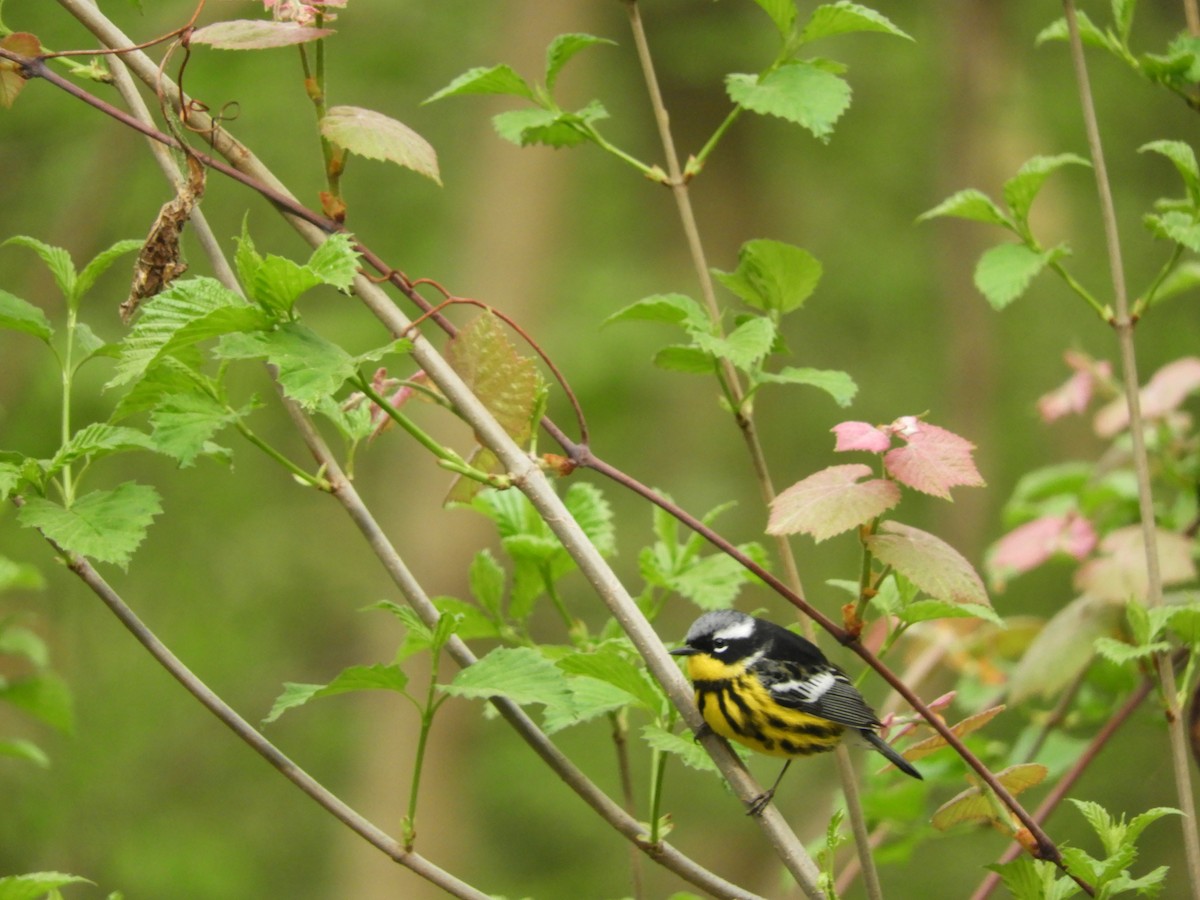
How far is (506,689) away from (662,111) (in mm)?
787

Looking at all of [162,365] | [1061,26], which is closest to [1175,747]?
[1061,26]

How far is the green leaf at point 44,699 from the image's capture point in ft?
7.12

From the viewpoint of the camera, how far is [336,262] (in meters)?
1.29

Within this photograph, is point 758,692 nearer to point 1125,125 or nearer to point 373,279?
point 373,279

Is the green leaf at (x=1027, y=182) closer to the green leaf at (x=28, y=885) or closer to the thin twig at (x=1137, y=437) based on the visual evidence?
the thin twig at (x=1137, y=437)

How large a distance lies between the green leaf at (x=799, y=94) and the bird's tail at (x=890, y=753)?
0.81 m

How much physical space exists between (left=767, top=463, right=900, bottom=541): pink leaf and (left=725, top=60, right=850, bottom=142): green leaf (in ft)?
1.44

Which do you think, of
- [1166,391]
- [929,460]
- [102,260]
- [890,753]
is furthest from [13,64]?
[1166,391]

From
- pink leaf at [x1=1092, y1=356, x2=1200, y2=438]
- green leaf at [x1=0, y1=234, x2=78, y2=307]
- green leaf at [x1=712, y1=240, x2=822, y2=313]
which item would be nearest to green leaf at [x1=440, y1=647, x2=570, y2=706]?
green leaf at [x1=712, y1=240, x2=822, y2=313]

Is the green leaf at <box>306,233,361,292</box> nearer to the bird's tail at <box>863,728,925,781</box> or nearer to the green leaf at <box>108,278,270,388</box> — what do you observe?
the green leaf at <box>108,278,270,388</box>

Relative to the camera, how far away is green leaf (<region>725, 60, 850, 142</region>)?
63.5 inches

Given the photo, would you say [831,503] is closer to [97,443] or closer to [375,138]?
[375,138]

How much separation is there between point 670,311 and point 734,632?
711 millimetres

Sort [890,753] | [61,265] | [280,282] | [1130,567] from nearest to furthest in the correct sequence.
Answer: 1. [280,282]
2. [61,265]
3. [890,753]
4. [1130,567]
